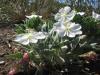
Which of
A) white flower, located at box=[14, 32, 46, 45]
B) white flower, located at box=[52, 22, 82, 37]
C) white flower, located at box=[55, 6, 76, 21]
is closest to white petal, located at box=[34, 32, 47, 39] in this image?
white flower, located at box=[14, 32, 46, 45]

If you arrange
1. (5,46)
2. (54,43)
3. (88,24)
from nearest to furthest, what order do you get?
(54,43), (88,24), (5,46)

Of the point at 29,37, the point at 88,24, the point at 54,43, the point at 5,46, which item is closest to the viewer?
the point at 29,37

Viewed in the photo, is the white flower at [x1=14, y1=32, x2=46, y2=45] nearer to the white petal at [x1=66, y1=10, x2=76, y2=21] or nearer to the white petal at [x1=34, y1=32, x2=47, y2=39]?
the white petal at [x1=34, y1=32, x2=47, y2=39]

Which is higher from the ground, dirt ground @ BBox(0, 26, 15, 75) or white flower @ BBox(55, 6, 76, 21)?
white flower @ BBox(55, 6, 76, 21)

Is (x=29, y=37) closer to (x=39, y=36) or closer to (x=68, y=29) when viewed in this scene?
(x=39, y=36)

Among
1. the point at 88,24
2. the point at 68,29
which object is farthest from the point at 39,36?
the point at 88,24

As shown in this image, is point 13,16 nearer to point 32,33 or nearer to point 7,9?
point 7,9

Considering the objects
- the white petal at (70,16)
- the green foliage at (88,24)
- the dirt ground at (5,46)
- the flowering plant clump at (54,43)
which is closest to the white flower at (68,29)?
the flowering plant clump at (54,43)

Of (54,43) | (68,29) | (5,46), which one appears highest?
(68,29)
